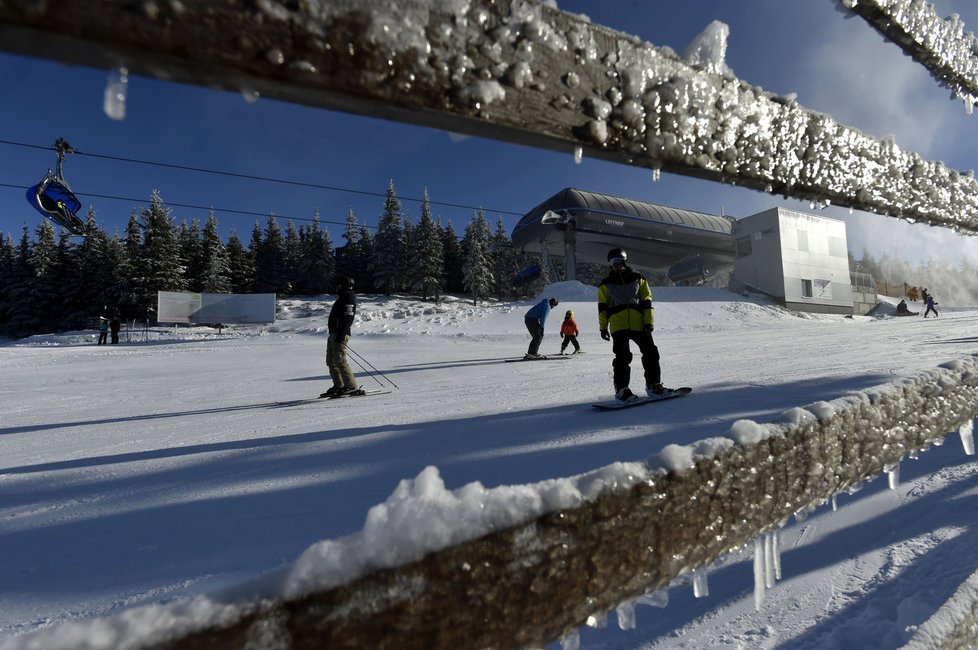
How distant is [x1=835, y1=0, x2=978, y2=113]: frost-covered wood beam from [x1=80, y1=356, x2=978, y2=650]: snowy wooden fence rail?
1033 mm

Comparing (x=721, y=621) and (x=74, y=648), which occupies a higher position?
(x=74, y=648)

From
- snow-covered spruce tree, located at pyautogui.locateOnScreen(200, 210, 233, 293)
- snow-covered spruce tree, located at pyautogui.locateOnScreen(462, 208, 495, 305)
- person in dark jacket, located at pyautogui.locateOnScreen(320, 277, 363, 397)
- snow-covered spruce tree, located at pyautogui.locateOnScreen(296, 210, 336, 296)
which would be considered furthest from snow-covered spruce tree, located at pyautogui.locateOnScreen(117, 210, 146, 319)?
person in dark jacket, located at pyautogui.locateOnScreen(320, 277, 363, 397)

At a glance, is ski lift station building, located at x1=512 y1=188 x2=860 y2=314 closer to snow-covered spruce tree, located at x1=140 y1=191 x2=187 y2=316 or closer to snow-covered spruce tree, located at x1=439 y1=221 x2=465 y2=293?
snow-covered spruce tree, located at x1=439 y1=221 x2=465 y2=293

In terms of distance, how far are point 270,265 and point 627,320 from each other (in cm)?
5677

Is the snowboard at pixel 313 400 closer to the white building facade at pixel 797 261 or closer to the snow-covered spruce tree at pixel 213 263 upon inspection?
→ the white building facade at pixel 797 261

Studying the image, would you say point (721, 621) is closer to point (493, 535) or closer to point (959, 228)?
point (959, 228)

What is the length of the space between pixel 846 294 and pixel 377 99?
40.2 m

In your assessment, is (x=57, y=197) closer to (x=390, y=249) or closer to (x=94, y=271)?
(x=390, y=249)

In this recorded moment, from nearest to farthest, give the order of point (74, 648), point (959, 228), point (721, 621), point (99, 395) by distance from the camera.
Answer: point (74, 648) < point (959, 228) < point (721, 621) < point (99, 395)

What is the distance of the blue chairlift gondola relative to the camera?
10.7 meters

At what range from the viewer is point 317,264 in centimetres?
5388

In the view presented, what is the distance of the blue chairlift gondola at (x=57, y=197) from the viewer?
35.0 feet

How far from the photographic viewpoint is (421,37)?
0.57 m

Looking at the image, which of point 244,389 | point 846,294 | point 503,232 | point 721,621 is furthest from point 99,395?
point 503,232
